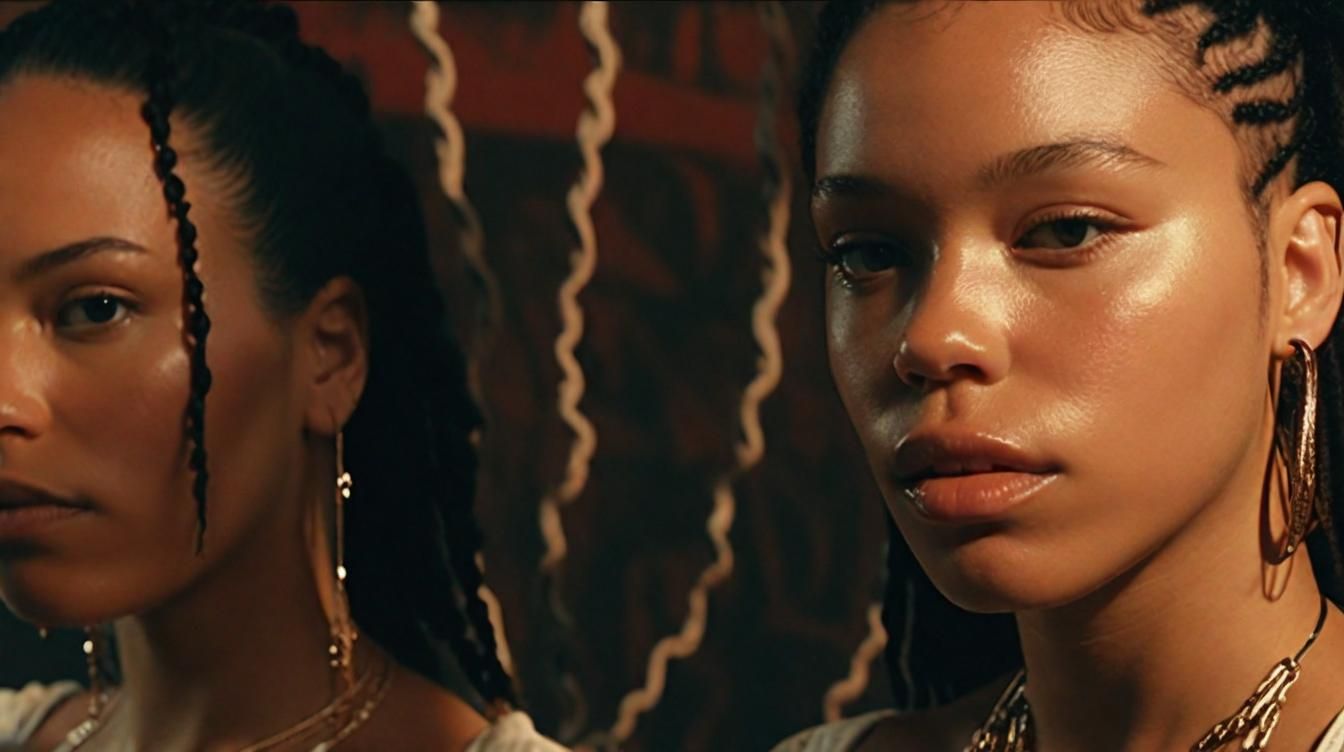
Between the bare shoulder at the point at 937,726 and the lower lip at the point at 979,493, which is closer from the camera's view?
the lower lip at the point at 979,493

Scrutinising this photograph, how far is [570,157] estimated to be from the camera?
9.09 feet

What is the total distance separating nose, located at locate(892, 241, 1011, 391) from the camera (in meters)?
1.45

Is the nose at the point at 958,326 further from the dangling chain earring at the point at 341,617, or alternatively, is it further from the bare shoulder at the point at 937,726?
the dangling chain earring at the point at 341,617

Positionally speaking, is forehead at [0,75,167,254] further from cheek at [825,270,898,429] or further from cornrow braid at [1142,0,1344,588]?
cornrow braid at [1142,0,1344,588]

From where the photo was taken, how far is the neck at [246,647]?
76.3 inches

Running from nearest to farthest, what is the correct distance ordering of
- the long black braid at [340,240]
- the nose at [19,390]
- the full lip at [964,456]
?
the full lip at [964,456] → the nose at [19,390] → the long black braid at [340,240]

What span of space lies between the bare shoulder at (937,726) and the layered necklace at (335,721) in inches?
16.5

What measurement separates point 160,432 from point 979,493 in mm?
699

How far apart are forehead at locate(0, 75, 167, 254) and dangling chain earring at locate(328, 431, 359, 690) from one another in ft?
0.91

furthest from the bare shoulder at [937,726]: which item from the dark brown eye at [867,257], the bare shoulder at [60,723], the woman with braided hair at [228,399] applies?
the bare shoulder at [60,723]

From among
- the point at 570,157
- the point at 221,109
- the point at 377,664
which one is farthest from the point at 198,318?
the point at 570,157

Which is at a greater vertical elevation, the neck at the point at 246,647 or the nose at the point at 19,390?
the nose at the point at 19,390

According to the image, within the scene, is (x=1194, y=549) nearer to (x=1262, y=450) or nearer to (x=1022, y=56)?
(x=1262, y=450)

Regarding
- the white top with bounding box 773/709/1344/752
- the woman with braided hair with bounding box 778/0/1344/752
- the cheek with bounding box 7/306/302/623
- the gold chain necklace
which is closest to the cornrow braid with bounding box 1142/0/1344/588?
the woman with braided hair with bounding box 778/0/1344/752
